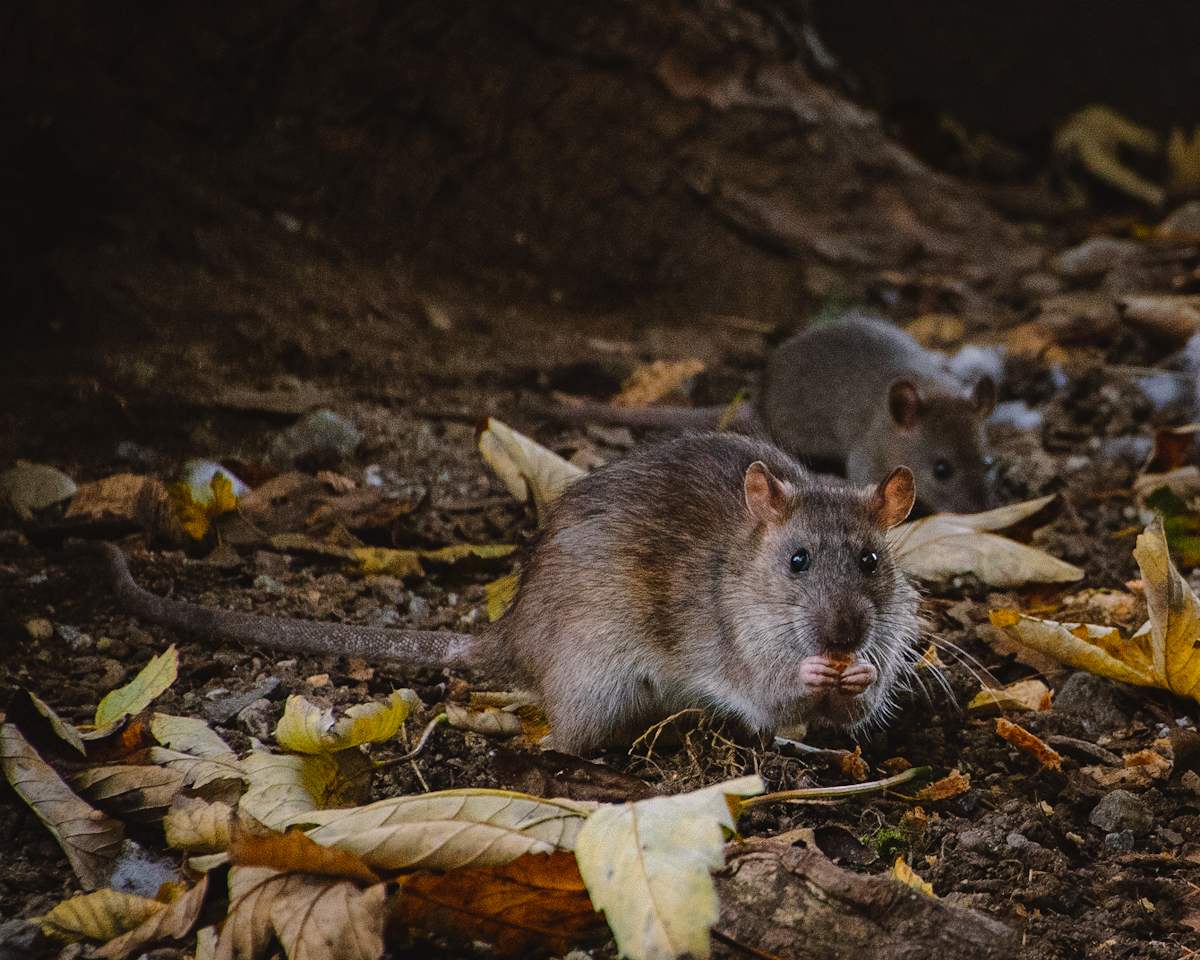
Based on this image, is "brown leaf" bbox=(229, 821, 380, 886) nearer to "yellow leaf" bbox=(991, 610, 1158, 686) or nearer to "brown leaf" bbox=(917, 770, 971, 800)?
"brown leaf" bbox=(917, 770, 971, 800)

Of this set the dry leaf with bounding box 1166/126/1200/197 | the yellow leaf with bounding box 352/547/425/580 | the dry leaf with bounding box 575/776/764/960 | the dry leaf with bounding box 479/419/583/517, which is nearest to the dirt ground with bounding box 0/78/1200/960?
the yellow leaf with bounding box 352/547/425/580

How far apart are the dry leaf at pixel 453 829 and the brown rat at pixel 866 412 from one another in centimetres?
312

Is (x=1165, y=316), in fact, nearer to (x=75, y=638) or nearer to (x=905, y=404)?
(x=905, y=404)

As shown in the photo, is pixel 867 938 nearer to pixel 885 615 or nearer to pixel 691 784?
pixel 691 784

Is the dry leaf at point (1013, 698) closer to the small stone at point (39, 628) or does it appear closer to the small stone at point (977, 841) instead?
the small stone at point (977, 841)

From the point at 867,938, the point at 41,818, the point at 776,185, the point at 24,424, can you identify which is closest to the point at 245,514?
the point at 24,424

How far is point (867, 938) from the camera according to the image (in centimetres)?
206

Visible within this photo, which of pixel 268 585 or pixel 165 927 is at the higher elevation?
pixel 165 927

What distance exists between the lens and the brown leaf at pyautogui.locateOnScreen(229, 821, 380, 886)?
2086 mm

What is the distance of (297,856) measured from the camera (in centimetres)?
211

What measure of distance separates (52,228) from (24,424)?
1.36m

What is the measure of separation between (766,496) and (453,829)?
128 cm

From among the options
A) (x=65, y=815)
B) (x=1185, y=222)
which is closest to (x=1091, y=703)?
(x=65, y=815)

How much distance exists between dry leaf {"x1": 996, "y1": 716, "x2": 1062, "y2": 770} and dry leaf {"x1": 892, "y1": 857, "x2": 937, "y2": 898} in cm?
60
